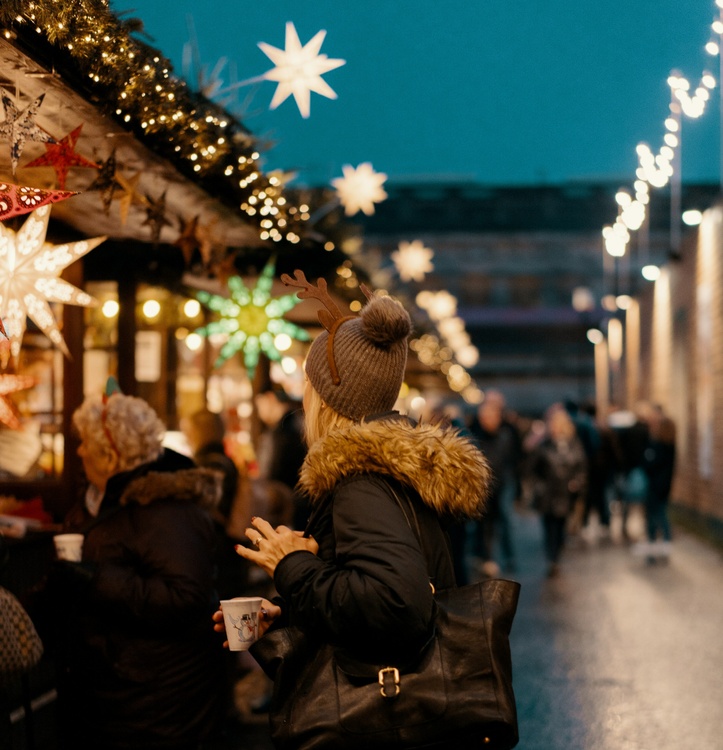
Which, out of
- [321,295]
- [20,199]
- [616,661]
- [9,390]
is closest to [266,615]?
[321,295]

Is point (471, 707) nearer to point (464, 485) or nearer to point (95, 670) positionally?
point (464, 485)

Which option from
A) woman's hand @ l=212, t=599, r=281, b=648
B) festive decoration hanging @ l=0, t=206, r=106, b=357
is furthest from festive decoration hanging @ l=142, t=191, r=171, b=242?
woman's hand @ l=212, t=599, r=281, b=648

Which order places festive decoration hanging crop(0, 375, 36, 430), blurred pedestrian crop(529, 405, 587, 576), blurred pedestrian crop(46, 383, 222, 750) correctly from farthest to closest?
blurred pedestrian crop(529, 405, 587, 576) < blurred pedestrian crop(46, 383, 222, 750) < festive decoration hanging crop(0, 375, 36, 430)

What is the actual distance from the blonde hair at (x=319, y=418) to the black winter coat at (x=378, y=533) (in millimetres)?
146

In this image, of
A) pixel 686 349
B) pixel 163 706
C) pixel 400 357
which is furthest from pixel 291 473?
pixel 686 349

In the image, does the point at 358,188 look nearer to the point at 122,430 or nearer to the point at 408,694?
the point at 122,430

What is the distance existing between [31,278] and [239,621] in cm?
211

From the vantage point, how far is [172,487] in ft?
14.6

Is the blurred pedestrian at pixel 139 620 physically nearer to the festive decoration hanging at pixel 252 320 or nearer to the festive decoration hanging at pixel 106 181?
the festive decoration hanging at pixel 106 181

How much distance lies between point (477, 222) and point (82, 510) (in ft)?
209

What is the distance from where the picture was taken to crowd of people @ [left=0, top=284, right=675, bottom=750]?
2.69m

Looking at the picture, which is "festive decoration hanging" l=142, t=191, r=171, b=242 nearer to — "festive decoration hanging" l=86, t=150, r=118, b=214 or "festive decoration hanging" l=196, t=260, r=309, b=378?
"festive decoration hanging" l=86, t=150, r=118, b=214

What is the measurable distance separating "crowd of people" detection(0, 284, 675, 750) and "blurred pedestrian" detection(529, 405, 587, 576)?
6.04m

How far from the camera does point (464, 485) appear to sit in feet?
9.50
